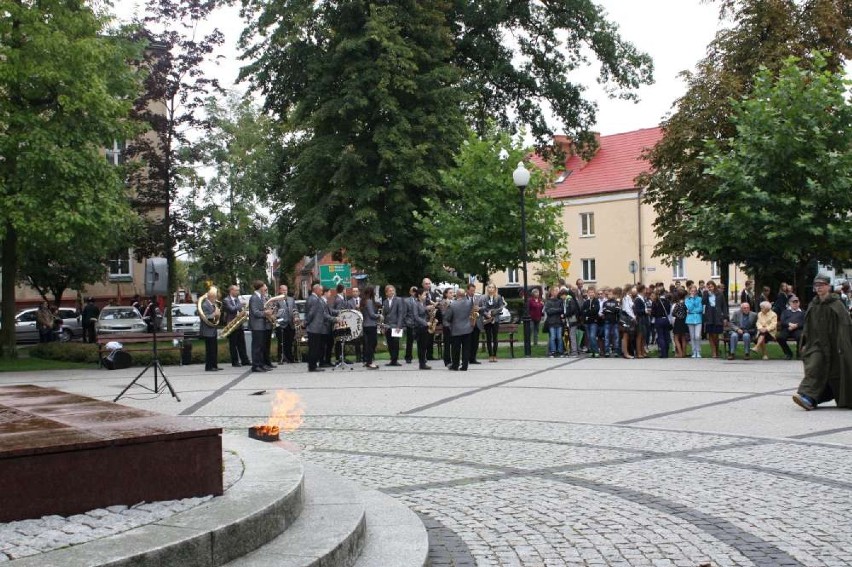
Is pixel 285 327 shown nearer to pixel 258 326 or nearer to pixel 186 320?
pixel 258 326

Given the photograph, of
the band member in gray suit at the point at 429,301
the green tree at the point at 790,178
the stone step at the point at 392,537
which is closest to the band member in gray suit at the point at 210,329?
the band member in gray suit at the point at 429,301

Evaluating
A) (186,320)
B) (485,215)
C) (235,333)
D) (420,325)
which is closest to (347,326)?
(420,325)

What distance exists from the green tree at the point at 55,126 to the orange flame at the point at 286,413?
13.4 m

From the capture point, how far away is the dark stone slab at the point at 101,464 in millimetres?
5152

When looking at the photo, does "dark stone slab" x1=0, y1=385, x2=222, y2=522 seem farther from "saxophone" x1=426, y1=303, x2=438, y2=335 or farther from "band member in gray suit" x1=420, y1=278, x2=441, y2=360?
"band member in gray suit" x1=420, y1=278, x2=441, y2=360

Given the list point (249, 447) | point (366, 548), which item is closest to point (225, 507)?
point (366, 548)

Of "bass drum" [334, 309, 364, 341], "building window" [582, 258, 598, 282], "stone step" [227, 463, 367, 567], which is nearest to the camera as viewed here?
"stone step" [227, 463, 367, 567]

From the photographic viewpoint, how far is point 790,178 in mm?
A: 23984

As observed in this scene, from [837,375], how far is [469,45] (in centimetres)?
2611

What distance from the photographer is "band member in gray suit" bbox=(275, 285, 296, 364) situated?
23641 millimetres

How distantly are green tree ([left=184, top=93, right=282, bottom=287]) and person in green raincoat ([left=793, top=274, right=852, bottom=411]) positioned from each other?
1072 inches


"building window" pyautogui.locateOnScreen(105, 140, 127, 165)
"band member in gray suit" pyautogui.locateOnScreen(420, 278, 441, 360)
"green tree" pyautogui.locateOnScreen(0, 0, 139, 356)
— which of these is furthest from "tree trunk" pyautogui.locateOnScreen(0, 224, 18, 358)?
"band member in gray suit" pyautogui.locateOnScreen(420, 278, 441, 360)

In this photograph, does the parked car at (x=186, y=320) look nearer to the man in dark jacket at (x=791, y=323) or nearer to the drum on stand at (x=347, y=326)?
the drum on stand at (x=347, y=326)

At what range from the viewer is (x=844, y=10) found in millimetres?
36156
